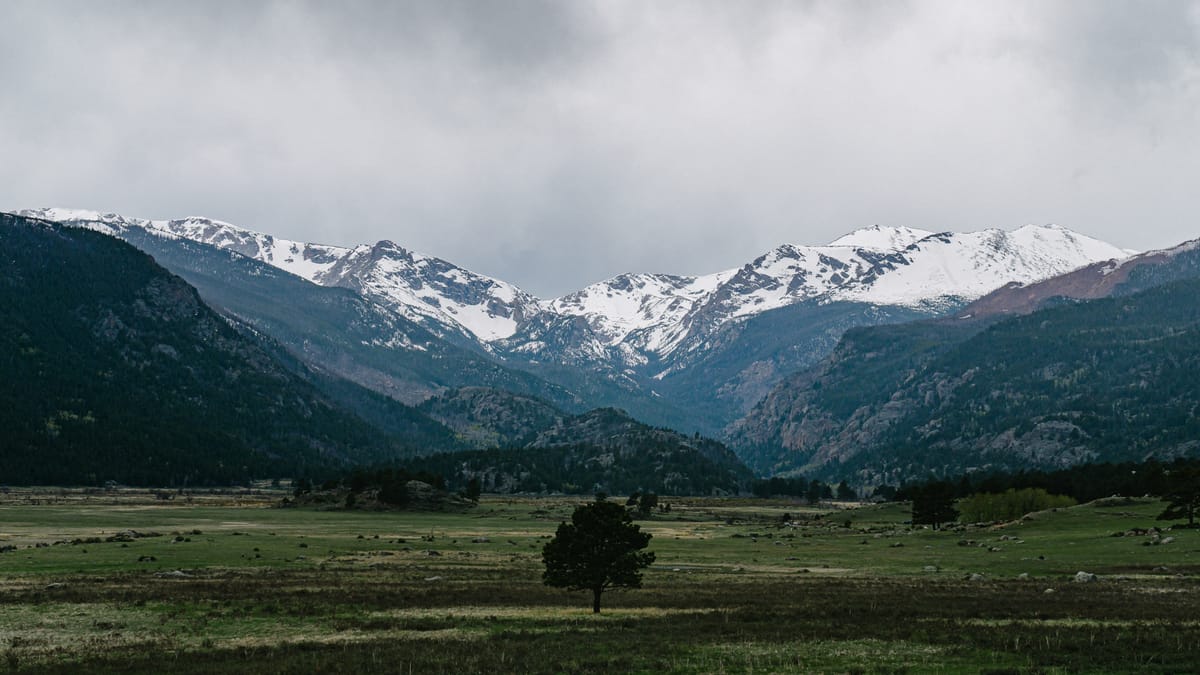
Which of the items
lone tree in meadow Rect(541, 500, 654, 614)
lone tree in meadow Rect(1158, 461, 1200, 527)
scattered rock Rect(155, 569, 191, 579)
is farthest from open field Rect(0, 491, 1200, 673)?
lone tree in meadow Rect(1158, 461, 1200, 527)

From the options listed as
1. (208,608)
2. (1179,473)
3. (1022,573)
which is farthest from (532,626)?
(1179,473)

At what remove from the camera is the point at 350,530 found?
138 m

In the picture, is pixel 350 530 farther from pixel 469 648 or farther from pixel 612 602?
pixel 469 648

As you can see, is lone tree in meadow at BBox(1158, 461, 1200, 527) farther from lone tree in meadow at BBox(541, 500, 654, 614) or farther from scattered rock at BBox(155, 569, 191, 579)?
scattered rock at BBox(155, 569, 191, 579)

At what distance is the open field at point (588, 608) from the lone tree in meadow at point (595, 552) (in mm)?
2040

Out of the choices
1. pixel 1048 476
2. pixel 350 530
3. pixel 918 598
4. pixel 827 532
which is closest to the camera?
pixel 918 598

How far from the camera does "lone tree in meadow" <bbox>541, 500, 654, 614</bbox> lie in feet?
Answer: 175

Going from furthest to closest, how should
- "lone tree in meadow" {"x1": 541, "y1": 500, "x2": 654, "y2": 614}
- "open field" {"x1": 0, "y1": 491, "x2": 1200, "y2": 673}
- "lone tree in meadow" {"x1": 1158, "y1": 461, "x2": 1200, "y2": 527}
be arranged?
"lone tree in meadow" {"x1": 1158, "y1": 461, "x2": 1200, "y2": 527} < "lone tree in meadow" {"x1": 541, "y1": 500, "x2": 654, "y2": 614} < "open field" {"x1": 0, "y1": 491, "x2": 1200, "y2": 673}

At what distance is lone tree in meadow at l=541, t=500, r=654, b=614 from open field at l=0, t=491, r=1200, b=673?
204 cm

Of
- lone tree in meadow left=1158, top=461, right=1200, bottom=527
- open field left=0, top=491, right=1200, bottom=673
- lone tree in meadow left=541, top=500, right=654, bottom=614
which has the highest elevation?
lone tree in meadow left=1158, top=461, right=1200, bottom=527

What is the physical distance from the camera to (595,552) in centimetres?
5375

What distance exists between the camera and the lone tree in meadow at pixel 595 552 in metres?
53.2

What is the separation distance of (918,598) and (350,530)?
102958 mm

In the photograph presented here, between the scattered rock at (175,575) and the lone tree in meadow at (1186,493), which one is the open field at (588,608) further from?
the lone tree in meadow at (1186,493)
